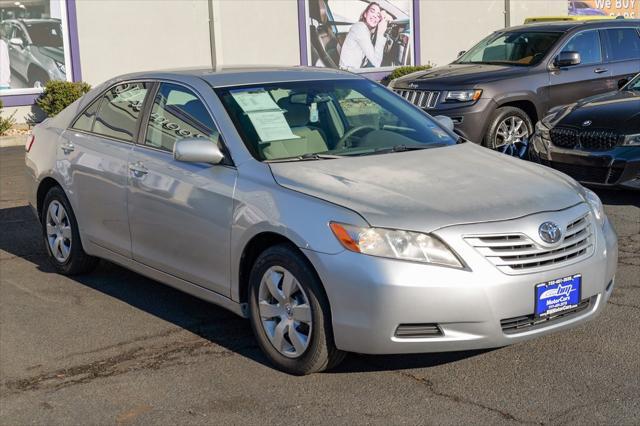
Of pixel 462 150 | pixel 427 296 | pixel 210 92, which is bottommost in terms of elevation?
pixel 427 296

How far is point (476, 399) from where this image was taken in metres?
4.56

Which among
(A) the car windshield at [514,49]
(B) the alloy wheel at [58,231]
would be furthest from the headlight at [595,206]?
(A) the car windshield at [514,49]

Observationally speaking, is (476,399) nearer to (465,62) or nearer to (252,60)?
(465,62)

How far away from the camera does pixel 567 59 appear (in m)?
11.7

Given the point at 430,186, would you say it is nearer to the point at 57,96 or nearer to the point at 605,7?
the point at 57,96

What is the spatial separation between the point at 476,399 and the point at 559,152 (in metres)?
5.11

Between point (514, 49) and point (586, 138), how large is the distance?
3.68m

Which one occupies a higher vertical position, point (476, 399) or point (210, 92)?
point (210, 92)

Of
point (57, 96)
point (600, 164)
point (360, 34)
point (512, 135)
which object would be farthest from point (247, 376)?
point (360, 34)

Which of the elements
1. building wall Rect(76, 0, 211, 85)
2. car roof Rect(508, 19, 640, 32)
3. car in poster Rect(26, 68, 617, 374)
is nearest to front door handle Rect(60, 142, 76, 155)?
car in poster Rect(26, 68, 617, 374)

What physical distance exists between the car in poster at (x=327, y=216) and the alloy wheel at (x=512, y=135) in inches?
196

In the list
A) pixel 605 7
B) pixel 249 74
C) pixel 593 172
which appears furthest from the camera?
pixel 605 7

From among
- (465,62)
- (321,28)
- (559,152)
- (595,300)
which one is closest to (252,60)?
(321,28)

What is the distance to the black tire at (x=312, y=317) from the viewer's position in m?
4.71
